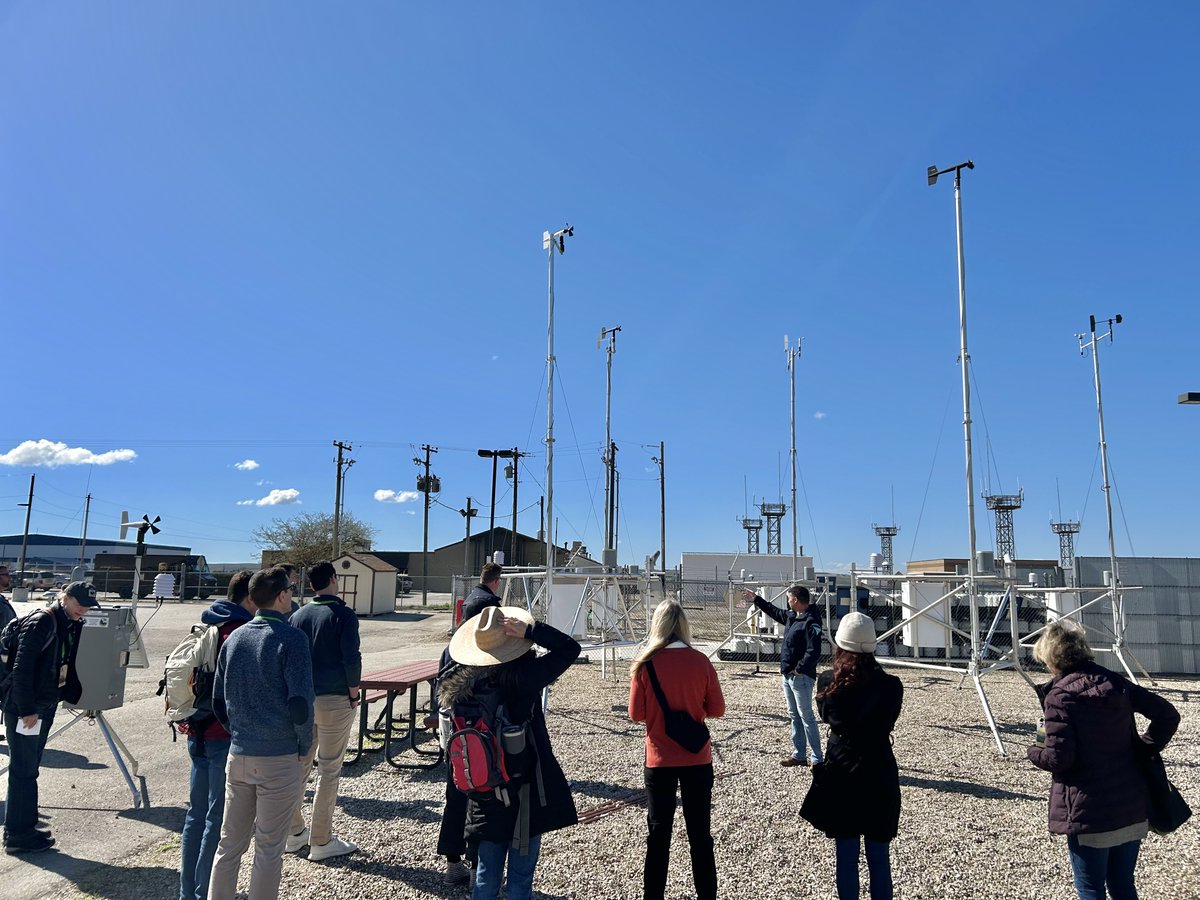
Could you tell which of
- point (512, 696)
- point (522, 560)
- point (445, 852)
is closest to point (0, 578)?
point (445, 852)

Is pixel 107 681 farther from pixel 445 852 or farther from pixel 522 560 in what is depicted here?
→ pixel 522 560

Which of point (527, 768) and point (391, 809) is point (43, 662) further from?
point (527, 768)

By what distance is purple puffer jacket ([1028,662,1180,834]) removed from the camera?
3.52 metres

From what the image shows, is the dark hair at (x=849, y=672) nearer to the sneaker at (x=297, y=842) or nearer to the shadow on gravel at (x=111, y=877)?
the sneaker at (x=297, y=842)

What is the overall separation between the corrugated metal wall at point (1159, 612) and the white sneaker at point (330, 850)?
1439cm

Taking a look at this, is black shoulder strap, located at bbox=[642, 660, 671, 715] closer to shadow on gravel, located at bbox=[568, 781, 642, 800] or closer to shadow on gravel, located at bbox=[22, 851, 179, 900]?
shadow on gravel, located at bbox=[568, 781, 642, 800]

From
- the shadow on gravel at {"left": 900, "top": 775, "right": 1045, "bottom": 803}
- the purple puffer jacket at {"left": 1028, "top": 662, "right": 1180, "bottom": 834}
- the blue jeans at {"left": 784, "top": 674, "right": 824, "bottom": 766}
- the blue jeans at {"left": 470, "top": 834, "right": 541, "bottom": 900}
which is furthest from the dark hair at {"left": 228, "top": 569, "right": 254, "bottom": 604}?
the shadow on gravel at {"left": 900, "top": 775, "right": 1045, "bottom": 803}

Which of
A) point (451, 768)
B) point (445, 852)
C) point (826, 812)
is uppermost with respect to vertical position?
point (451, 768)

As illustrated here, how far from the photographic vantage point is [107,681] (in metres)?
6.43

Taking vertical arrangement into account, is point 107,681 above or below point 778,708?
above

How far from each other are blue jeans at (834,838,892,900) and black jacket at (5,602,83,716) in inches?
212

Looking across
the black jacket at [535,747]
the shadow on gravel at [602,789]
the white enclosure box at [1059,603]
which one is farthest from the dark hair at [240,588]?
the white enclosure box at [1059,603]

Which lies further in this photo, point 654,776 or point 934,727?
point 934,727

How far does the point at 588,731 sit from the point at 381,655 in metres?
9.50
